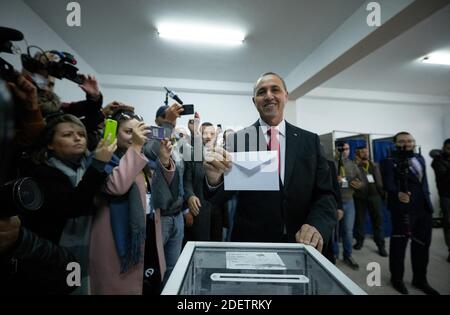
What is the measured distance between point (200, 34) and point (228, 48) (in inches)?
13.0

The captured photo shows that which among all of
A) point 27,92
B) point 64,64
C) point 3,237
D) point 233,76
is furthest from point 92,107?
point 233,76

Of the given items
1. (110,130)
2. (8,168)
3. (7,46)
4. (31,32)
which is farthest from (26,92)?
(31,32)

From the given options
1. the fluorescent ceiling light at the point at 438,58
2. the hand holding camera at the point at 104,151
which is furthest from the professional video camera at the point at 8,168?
the fluorescent ceiling light at the point at 438,58

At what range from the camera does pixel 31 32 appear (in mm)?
1568

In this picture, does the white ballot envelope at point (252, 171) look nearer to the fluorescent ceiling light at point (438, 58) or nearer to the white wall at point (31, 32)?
the white wall at point (31, 32)

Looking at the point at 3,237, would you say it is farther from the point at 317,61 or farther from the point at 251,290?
the point at 317,61

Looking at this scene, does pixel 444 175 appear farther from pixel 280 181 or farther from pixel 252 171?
pixel 252 171

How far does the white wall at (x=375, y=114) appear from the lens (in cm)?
378

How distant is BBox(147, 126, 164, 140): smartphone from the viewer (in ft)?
3.39

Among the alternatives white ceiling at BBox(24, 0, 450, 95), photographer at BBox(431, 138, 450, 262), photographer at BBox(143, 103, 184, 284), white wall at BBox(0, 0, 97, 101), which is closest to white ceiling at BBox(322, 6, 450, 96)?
white ceiling at BBox(24, 0, 450, 95)

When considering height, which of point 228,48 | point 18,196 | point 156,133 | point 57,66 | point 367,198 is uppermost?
point 228,48

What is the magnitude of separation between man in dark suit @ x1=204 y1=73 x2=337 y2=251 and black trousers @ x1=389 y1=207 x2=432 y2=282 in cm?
136
